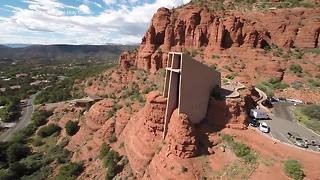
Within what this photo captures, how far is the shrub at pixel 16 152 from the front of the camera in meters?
42.5

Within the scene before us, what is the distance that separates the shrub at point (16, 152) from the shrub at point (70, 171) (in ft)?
37.6

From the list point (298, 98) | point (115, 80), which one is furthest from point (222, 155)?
point (115, 80)

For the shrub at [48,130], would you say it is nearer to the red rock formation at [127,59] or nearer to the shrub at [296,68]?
the red rock formation at [127,59]

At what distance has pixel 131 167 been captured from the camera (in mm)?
29312

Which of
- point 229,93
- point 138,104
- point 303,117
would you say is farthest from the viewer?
point 138,104

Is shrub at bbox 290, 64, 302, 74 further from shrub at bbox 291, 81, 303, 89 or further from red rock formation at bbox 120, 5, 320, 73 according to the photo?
red rock formation at bbox 120, 5, 320, 73

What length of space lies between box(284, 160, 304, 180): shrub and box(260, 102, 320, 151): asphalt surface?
2862mm

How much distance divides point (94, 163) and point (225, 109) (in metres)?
16.7

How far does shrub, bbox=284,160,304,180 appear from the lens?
21.0m

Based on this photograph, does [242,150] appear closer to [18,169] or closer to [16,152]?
[18,169]

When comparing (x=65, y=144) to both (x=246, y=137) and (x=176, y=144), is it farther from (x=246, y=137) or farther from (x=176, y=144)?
(x=246, y=137)

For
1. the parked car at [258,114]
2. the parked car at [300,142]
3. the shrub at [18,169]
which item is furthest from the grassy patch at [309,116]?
the shrub at [18,169]

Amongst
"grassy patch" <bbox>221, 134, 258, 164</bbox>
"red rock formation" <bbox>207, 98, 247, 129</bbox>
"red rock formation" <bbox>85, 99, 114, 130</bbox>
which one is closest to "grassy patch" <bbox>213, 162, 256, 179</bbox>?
"grassy patch" <bbox>221, 134, 258, 164</bbox>

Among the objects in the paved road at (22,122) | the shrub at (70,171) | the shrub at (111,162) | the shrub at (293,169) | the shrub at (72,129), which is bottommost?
the paved road at (22,122)
